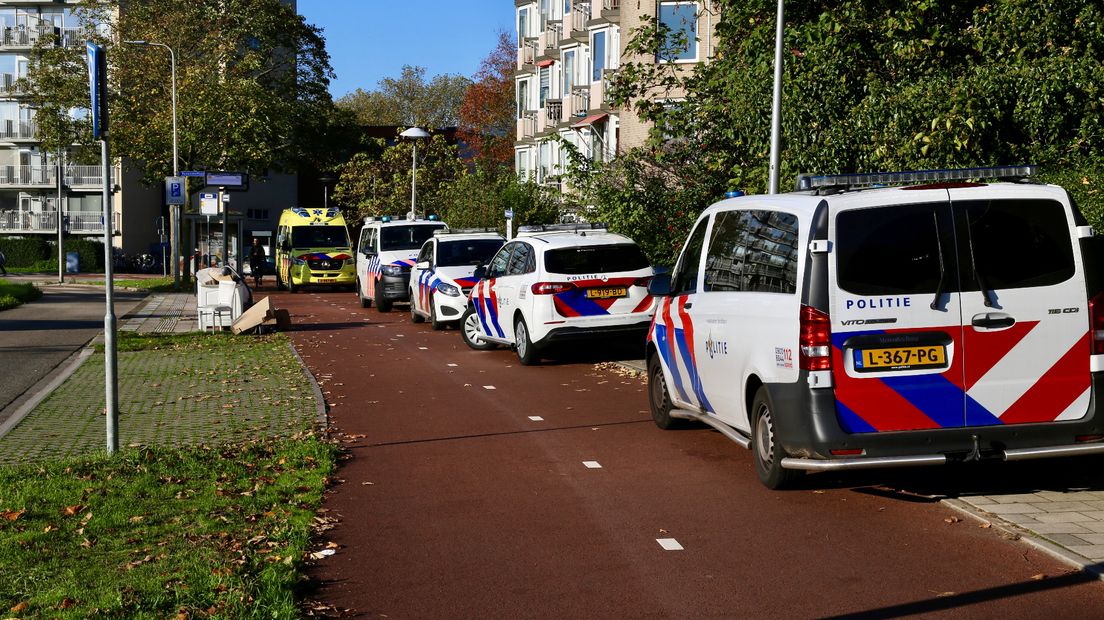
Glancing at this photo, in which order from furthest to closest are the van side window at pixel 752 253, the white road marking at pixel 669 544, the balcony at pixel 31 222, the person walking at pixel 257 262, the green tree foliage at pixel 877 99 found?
the balcony at pixel 31 222
the person walking at pixel 257 262
the green tree foliage at pixel 877 99
the van side window at pixel 752 253
the white road marking at pixel 669 544

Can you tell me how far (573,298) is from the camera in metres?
16.9

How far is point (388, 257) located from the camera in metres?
29.9

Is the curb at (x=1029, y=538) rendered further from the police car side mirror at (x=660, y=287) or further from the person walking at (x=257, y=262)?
the person walking at (x=257, y=262)

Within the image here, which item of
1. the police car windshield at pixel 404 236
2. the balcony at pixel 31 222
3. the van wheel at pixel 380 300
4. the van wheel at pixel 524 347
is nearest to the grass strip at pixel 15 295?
the van wheel at pixel 380 300

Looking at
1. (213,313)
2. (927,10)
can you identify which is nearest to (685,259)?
(927,10)

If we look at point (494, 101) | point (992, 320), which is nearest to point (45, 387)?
point (992, 320)

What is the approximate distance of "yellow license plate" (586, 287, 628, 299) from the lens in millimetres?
16891

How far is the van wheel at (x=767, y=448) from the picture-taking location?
8.20 metres

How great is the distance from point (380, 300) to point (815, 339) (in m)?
22.5

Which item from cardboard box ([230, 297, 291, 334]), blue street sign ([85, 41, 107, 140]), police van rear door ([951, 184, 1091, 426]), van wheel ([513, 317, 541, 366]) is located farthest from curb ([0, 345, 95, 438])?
police van rear door ([951, 184, 1091, 426])

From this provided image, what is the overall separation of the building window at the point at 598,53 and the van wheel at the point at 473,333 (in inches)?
1139

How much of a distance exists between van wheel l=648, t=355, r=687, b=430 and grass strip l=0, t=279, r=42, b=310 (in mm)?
23818

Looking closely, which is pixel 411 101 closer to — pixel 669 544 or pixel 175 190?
pixel 175 190

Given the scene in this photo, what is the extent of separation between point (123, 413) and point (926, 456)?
26.4ft
